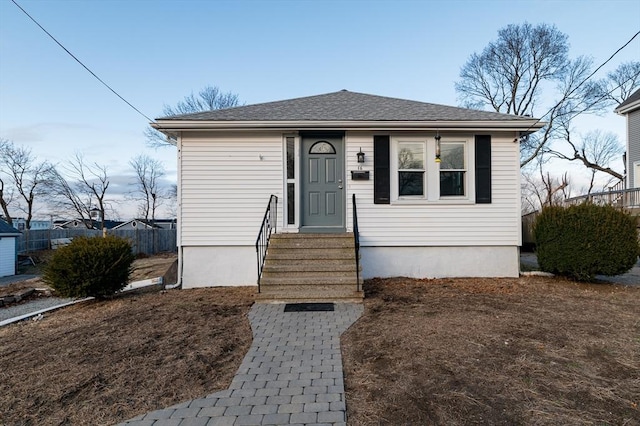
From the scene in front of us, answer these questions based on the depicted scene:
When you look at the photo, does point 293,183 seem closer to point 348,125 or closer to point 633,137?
point 348,125

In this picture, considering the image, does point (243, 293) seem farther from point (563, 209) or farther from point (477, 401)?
point (563, 209)

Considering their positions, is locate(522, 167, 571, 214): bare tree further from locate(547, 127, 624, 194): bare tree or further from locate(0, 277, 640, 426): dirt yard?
locate(0, 277, 640, 426): dirt yard

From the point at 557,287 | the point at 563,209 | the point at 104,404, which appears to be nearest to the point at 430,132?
the point at 563,209

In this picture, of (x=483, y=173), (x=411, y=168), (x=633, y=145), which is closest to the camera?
(x=483, y=173)

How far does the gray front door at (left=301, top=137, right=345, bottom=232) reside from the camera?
7.24 metres

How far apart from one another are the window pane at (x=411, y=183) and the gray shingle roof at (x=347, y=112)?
1168 millimetres

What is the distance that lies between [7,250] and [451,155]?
62.9 feet

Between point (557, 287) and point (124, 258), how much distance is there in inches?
320

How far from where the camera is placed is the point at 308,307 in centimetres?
520

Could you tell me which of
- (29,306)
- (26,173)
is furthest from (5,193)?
(29,306)

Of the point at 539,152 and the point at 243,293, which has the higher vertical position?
the point at 539,152

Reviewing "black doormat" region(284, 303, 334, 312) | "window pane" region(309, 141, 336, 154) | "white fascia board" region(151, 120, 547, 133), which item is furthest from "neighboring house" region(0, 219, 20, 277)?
"black doormat" region(284, 303, 334, 312)

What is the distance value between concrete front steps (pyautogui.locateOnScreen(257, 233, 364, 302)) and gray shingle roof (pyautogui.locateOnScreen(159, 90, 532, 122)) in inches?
100

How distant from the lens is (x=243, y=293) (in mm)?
6262
